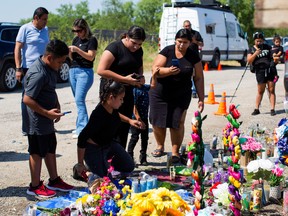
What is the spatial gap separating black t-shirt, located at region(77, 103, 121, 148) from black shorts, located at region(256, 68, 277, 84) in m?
5.46

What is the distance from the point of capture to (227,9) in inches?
1003

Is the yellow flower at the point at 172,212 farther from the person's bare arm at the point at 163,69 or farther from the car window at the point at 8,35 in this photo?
the car window at the point at 8,35

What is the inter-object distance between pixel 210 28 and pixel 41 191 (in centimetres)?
1893

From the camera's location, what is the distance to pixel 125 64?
20.5 feet

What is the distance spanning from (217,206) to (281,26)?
101 inches

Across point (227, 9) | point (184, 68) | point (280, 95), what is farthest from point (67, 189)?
point (227, 9)

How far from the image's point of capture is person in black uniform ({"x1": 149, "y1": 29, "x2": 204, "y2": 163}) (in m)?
6.79

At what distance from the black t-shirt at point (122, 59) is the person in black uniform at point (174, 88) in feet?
1.78

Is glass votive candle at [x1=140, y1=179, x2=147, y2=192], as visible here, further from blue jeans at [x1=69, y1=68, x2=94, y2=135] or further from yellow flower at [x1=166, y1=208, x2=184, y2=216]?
blue jeans at [x1=69, y1=68, x2=94, y2=135]

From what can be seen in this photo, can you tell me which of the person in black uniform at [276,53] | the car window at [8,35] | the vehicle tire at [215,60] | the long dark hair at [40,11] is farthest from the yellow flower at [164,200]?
the vehicle tire at [215,60]

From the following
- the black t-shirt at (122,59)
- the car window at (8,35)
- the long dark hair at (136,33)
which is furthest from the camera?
the car window at (8,35)

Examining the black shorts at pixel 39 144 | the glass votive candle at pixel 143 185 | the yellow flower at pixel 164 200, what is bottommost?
the glass votive candle at pixel 143 185

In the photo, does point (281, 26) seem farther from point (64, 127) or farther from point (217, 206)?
point (64, 127)

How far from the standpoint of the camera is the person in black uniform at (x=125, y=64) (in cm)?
615
